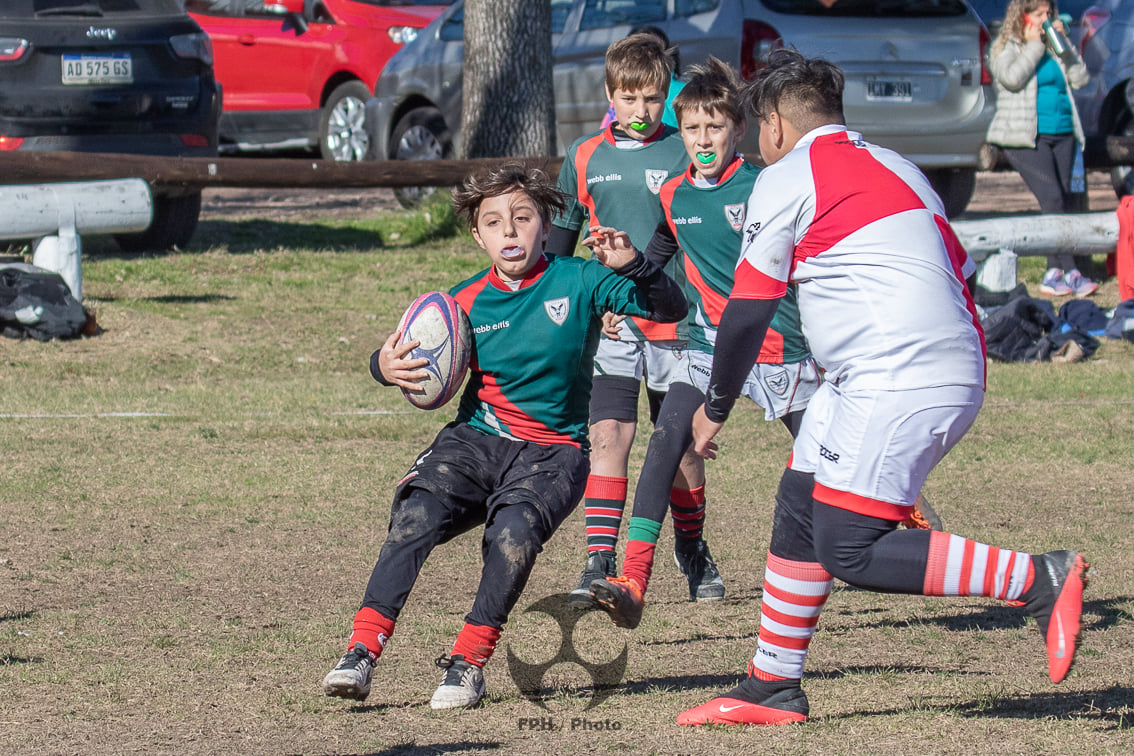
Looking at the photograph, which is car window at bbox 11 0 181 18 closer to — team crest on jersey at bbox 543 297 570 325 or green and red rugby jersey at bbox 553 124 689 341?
green and red rugby jersey at bbox 553 124 689 341

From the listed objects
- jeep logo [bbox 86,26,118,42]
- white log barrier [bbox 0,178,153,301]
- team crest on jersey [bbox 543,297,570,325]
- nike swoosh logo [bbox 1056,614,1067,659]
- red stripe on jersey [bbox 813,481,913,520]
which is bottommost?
white log barrier [bbox 0,178,153,301]

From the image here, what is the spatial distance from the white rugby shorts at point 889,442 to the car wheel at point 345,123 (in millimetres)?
13213

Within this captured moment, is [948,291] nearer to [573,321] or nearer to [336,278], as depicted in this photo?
[573,321]

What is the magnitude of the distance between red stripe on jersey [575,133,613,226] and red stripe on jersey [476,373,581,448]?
59.3 inches

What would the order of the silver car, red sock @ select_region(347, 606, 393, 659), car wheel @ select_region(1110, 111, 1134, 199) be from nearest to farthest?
1. red sock @ select_region(347, 606, 393, 659)
2. the silver car
3. car wheel @ select_region(1110, 111, 1134, 199)

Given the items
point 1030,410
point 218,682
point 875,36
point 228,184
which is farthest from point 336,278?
point 218,682

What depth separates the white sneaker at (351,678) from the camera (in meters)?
4.24

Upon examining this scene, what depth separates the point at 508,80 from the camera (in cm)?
1381

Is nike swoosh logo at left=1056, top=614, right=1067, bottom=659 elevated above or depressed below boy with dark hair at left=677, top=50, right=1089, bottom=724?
below

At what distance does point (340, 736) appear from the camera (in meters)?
4.21

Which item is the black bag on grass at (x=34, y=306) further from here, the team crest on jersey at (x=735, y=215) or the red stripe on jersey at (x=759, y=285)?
the red stripe on jersey at (x=759, y=285)

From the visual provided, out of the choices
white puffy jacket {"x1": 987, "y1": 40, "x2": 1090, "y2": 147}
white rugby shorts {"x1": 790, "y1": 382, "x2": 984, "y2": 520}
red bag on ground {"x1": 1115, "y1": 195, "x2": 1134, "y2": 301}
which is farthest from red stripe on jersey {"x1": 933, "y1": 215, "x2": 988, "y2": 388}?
white puffy jacket {"x1": 987, "y1": 40, "x2": 1090, "y2": 147}

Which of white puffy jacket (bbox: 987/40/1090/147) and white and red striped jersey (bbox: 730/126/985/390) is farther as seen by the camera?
white puffy jacket (bbox: 987/40/1090/147)

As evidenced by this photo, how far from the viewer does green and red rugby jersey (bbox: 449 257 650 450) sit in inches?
185
